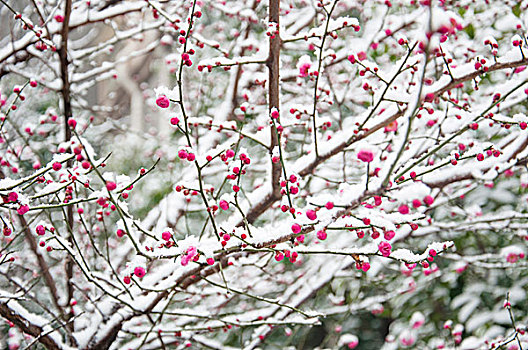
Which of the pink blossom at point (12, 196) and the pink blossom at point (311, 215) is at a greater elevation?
the pink blossom at point (12, 196)

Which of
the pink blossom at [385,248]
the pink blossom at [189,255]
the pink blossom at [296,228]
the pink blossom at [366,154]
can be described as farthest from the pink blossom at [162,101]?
the pink blossom at [385,248]

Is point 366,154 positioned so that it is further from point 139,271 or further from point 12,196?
point 12,196

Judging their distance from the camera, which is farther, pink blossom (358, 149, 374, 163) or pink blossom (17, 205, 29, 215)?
pink blossom (17, 205, 29, 215)

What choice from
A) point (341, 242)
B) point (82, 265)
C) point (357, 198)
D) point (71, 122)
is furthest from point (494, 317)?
point (71, 122)

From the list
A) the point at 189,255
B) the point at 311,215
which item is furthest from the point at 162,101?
the point at 311,215

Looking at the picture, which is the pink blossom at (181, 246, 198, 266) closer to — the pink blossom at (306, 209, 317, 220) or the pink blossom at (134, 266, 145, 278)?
the pink blossom at (134, 266, 145, 278)

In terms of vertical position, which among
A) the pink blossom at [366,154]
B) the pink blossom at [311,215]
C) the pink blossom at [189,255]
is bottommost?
the pink blossom at [311,215]

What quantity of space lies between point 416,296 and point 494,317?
694 mm

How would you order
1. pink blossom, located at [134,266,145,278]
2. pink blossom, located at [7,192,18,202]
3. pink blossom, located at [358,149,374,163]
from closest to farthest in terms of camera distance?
1. pink blossom, located at [358,149,374,163]
2. pink blossom, located at [7,192,18,202]
3. pink blossom, located at [134,266,145,278]

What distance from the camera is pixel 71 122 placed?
4.62ft

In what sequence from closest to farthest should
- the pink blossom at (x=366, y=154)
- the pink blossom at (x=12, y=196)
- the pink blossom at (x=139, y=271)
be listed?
the pink blossom at (x=366, y=154)
the pink blossom at (x=12, y=196)
the pink blossom at (x=139, y=271)

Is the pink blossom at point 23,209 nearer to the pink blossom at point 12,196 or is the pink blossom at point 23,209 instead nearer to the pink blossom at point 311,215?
the pink blossom at point 12,196

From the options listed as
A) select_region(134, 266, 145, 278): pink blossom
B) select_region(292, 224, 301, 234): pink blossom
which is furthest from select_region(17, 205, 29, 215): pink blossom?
select_region(292, 224, 301, 234): pink blossom

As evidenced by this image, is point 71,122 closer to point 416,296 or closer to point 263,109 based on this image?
point 263,109
